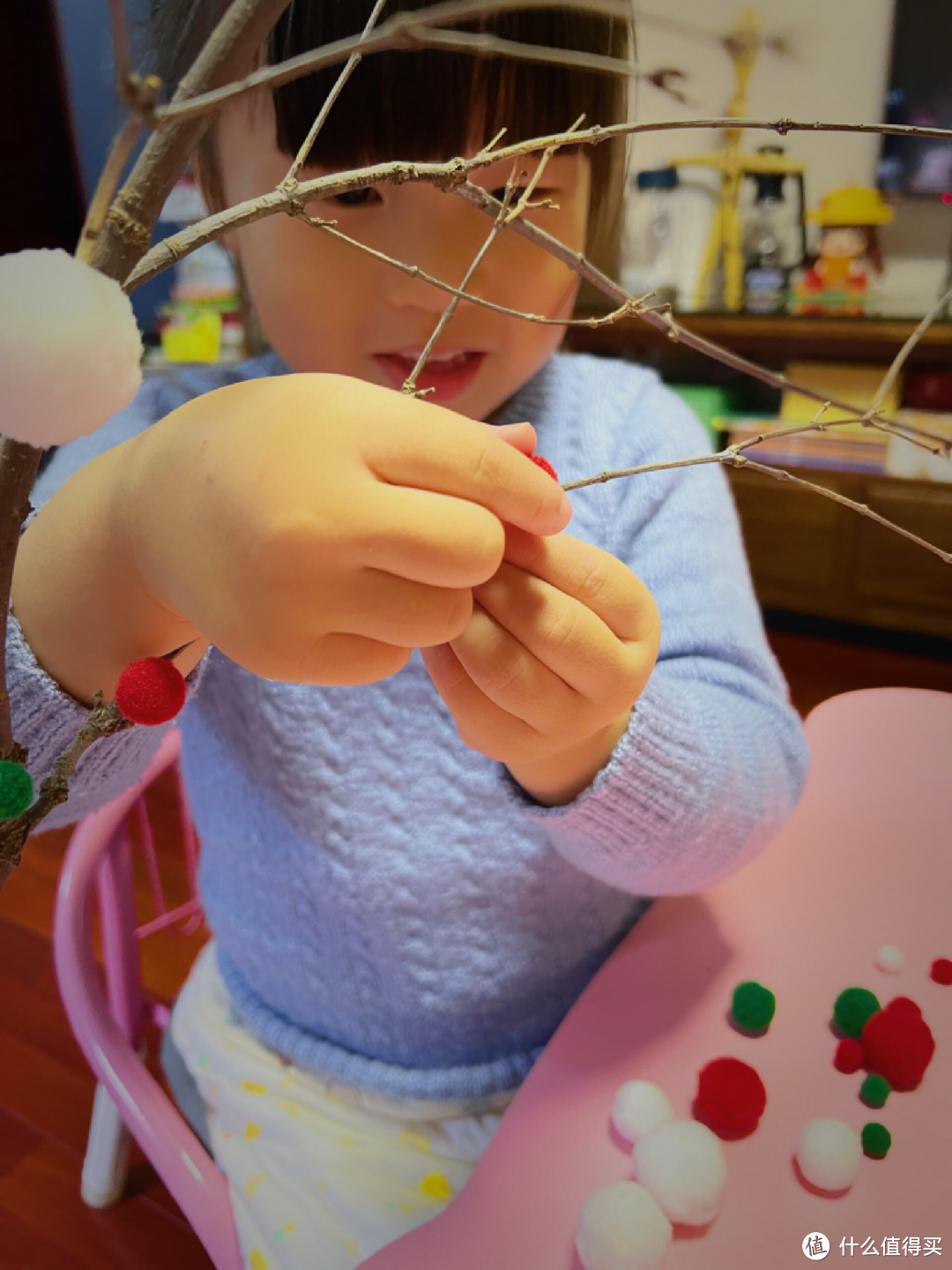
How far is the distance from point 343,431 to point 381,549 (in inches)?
0.9

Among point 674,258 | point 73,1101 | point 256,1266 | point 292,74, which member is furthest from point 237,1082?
point 674,258

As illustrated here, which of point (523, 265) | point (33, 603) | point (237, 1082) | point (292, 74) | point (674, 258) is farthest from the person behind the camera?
point (674, 258)

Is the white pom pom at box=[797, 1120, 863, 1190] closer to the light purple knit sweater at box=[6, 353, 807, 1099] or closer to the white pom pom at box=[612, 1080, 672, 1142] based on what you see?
the white pom pom at box=[612, 1080, 672, 1142]

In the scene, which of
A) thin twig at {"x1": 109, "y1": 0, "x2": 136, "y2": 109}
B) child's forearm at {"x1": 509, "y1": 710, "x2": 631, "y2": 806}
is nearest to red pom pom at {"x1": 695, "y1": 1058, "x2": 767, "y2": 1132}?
child's forearm at {"x1": 509, "y1": 710, "x2": 631, "y2": 806}

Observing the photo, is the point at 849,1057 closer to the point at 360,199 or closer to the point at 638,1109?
the point at 638,1109

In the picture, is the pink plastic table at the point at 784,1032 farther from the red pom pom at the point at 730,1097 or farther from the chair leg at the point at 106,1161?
the chair leg at the point at 106,1161

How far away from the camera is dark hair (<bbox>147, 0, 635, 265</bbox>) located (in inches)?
9.2

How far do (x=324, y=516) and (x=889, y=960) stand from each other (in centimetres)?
32

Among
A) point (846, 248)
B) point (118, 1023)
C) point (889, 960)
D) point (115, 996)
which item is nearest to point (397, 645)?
point (889, 960)

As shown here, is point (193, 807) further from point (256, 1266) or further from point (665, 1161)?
point (665, 1161)

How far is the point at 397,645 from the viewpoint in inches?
6.9

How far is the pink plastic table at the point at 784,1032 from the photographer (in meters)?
0.29

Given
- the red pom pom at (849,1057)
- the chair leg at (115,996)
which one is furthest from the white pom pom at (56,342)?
the chair leg at (115,996)

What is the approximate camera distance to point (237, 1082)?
49 cm
